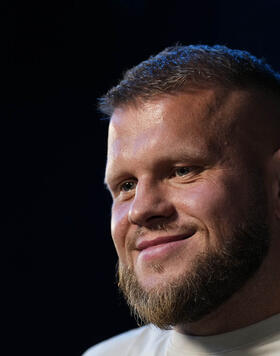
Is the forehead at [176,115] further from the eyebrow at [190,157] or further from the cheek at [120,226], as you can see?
the cheek at [120,226]

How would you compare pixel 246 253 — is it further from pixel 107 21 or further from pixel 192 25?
pixel 107 21

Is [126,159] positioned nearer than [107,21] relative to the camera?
Yes

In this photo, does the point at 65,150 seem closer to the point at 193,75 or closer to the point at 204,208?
the point at 193,75

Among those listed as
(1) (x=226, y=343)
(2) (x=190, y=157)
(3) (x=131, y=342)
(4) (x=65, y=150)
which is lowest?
(3) (x=131, y=342)

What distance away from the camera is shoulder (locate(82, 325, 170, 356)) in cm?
169

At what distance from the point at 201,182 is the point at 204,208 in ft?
0.23

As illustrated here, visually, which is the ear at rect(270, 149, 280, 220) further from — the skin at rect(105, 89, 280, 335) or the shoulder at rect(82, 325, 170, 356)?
the shoulder at rect(82, 325, 170, 356)

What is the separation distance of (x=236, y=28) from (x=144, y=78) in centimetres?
97

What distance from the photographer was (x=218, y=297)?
4.12 feet

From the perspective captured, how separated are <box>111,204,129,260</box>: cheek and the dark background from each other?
106cm

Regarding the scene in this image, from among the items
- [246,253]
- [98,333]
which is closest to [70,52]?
[98,333]

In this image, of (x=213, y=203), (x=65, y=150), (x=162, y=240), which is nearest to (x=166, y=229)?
(x=162, y=240)

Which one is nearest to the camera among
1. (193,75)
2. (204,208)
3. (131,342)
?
(204,208)

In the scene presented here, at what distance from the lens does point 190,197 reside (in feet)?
4.05
